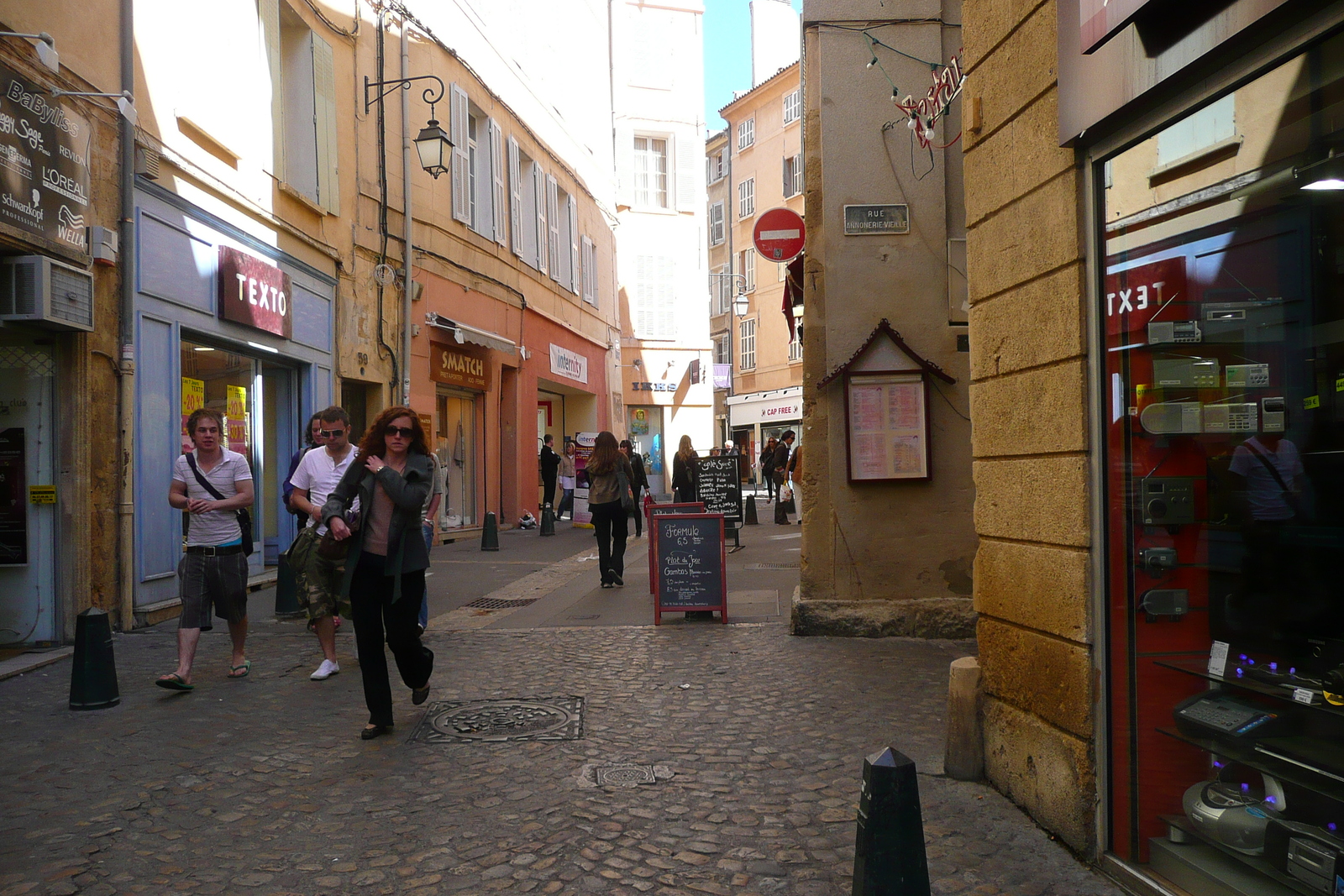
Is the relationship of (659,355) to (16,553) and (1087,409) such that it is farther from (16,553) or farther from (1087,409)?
(1087,409)

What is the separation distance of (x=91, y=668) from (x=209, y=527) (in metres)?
1.05

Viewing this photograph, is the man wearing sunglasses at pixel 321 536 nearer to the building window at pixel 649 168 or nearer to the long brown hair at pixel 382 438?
the long brown hair at pixel 382 438

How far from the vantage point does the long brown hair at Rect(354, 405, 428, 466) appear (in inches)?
229

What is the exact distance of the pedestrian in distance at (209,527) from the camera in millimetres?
6660

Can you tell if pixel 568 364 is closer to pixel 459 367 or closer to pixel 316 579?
pixel 459 367

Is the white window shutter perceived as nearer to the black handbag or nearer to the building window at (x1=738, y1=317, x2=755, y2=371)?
the black handbag

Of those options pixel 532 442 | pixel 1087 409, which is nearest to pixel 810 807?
pixel 1087 409

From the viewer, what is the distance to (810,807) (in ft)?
14.3

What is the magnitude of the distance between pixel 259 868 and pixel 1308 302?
3804 millimetres

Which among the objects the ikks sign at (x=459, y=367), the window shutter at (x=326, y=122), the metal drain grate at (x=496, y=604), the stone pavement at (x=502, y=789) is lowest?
the stone pavement at (x=502, y=789)

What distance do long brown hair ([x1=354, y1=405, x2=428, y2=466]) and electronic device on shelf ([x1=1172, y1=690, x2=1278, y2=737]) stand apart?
3.90 metres

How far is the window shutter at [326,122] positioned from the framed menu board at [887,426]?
8.06 metres

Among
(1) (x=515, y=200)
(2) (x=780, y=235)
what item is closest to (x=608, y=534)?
(2) (x=780, y=235)

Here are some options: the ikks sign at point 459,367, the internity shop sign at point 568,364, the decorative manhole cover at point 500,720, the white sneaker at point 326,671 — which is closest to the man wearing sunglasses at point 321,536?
the white sneaker at point 326,671
